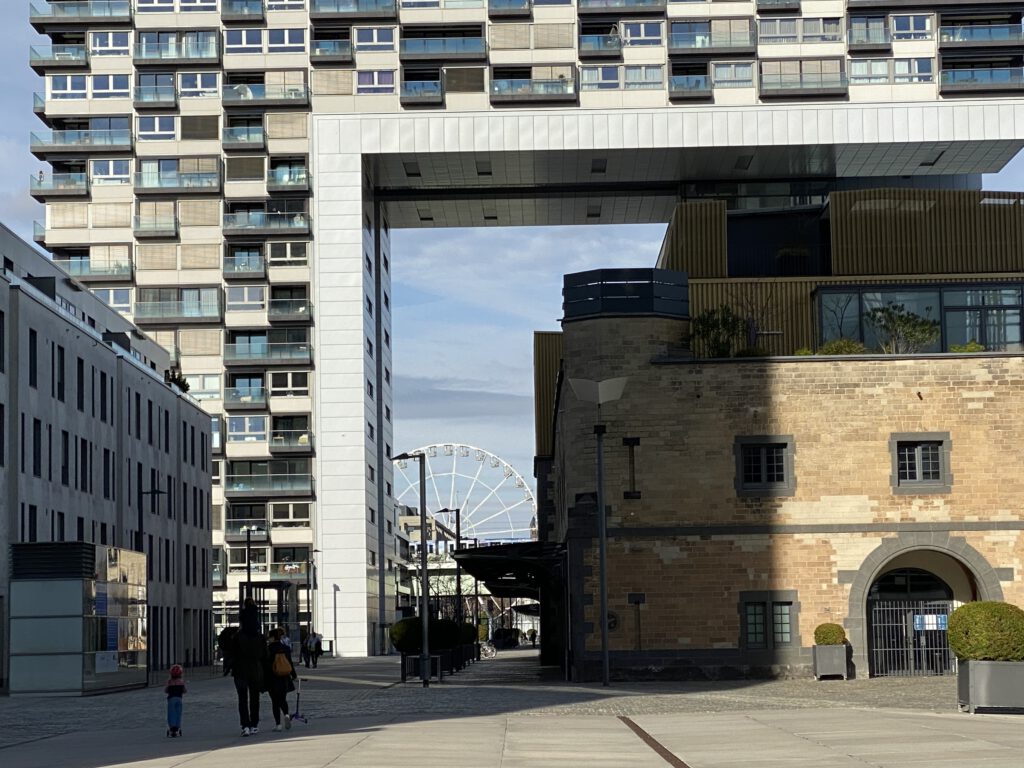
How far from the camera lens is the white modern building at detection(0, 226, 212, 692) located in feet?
177

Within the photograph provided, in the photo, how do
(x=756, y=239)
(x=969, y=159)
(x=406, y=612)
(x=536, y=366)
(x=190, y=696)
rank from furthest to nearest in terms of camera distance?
(x=406, y=612), (x=969, y=159), (x=536, y=366), (x=756, y=239), (x=190, y=696)

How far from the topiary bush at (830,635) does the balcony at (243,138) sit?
67491mm

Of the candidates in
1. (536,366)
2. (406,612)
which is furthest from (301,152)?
(406,612)

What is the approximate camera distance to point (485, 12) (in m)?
102

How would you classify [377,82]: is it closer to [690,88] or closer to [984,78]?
[690,88]

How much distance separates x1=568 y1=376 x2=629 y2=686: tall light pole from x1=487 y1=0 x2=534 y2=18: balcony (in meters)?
61.6

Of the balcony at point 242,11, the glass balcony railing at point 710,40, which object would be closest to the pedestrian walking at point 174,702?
the glass balcony railing at point 710,40

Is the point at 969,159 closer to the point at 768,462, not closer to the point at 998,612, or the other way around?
the point at 768,462

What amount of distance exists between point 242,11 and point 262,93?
5.30 metres

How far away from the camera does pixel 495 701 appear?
3503 cm

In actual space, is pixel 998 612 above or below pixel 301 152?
below

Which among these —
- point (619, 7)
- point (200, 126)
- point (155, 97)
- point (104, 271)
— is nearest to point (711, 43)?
point (619, 7)

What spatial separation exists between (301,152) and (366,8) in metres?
9.86

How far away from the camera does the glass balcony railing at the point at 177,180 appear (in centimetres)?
10306
